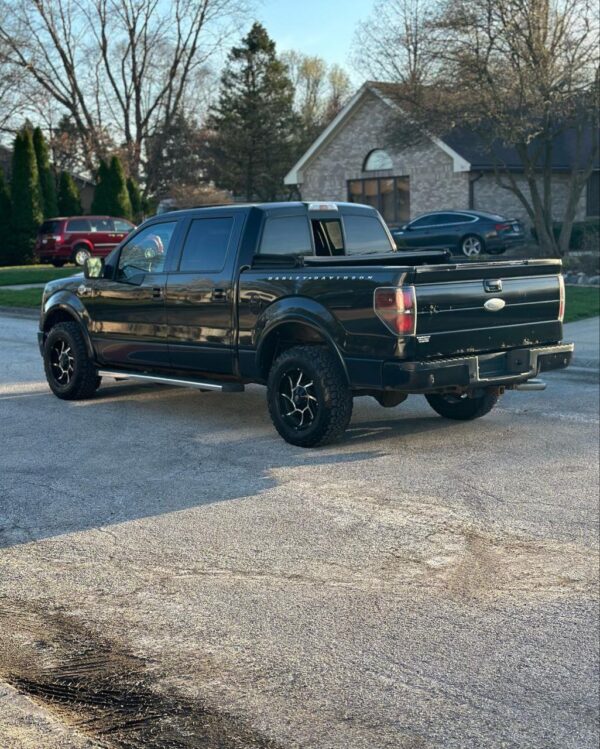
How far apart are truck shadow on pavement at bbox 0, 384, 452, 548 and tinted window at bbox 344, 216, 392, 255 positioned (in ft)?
5.11

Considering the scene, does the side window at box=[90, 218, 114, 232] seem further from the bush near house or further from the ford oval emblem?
the ford oval emblem

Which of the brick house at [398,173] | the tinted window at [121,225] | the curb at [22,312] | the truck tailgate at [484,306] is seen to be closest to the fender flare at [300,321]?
the truck tailgate at [484,306]

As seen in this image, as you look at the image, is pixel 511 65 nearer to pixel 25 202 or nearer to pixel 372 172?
pixel 372 172

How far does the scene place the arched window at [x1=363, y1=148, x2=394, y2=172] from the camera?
141 ft

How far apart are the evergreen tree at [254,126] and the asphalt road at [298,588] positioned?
2157 inches

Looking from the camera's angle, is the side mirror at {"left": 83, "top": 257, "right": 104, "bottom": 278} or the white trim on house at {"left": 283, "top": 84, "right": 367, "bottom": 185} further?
the white trim on house at {"left": 283, "top": 84, "right": 367, "bottom": 185}

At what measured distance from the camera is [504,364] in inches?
333

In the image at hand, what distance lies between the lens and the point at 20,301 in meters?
22.9

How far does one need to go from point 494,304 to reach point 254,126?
56.0 metres

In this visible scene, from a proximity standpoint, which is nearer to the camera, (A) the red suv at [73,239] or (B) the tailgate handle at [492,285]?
(B) the tailgate handle at [492,285]

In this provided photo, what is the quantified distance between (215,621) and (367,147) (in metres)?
39.9

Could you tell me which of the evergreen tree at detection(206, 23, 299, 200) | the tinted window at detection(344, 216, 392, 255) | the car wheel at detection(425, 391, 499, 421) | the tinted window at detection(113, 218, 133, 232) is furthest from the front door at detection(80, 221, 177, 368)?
the evergreen tree at detection(206, 23, 299, 200)

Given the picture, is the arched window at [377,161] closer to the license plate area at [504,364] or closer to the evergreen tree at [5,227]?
the evergreen tree at [5,227]

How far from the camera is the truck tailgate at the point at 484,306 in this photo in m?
7.92
